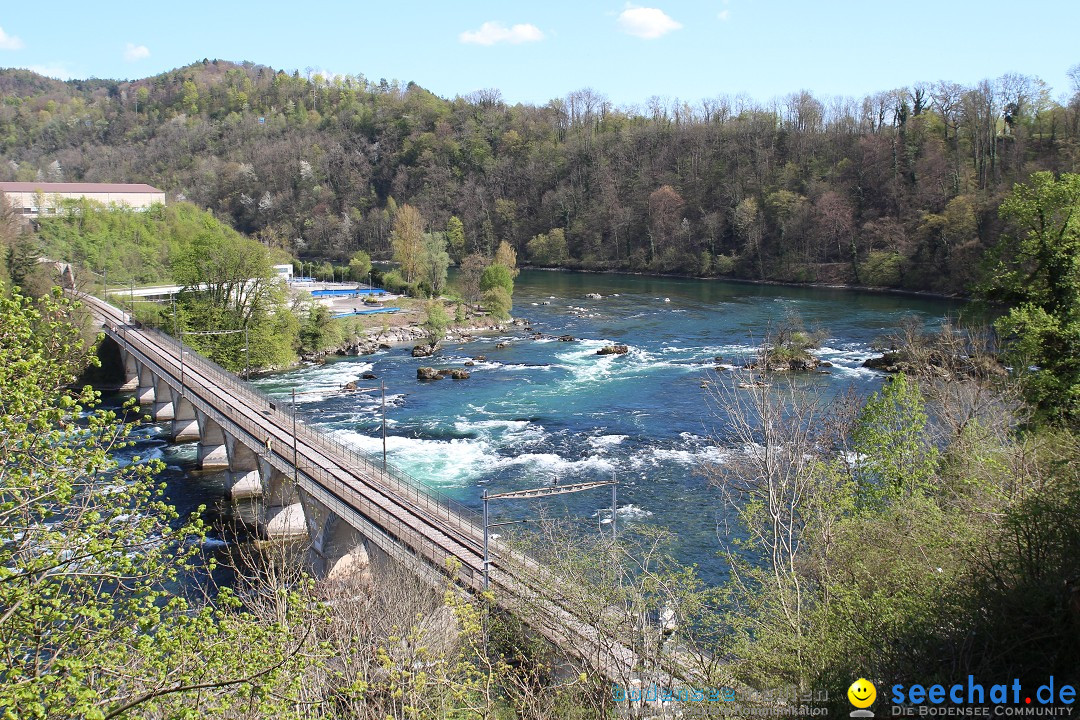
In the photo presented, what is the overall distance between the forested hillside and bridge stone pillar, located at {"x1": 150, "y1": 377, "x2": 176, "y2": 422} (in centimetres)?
6700

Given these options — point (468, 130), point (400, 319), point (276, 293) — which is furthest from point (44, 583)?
point (468, 130)

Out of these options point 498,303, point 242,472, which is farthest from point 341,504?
point 498,303

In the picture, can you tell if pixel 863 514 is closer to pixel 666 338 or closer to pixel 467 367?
pixel 467 367

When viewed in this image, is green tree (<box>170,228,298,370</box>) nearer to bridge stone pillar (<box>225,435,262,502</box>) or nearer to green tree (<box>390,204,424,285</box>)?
bridge stone pillar (<box>225,435,262,502</box>)

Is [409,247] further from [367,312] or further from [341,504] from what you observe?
[341,504]

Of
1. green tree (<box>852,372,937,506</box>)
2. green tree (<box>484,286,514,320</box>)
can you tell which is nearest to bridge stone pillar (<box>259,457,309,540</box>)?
green tree (<box>852,372,937,506</box>)

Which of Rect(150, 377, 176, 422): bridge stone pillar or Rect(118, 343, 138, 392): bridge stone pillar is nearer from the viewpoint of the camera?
Rect(150, 377, 176, 422): bridge stone pillar

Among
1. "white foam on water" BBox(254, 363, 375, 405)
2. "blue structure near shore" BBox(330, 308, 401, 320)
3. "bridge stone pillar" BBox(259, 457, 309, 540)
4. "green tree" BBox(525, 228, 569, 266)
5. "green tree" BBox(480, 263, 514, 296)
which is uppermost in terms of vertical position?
"green tree" BBox(525, 228, 569, 266)

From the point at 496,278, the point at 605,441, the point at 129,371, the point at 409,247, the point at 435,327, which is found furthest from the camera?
the point at 409,247

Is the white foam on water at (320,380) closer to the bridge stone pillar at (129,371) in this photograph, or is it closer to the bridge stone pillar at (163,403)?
the bridge stone pillar at (163,403)

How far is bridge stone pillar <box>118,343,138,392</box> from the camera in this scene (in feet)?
187

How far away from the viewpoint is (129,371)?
57.6m

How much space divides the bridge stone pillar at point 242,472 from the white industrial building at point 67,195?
272ft

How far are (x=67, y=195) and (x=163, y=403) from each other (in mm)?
78406
